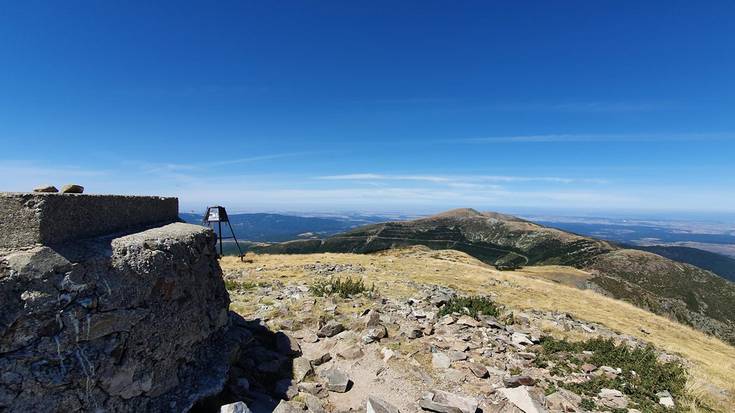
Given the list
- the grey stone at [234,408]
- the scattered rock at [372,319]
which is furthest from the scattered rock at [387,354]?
the grey stone at [234,408]

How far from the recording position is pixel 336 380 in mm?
11023

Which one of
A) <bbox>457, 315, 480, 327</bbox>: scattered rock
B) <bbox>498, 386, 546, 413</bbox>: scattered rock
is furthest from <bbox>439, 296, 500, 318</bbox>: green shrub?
<bbox>498, 386, 546, 413</bbox>: scattered rock

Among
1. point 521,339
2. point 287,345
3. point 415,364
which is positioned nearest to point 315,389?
point 287,345

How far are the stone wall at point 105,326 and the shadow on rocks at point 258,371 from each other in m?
0.49

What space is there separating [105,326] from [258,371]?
5343 mm

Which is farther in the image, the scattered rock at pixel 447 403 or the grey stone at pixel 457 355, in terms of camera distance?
the grey stone at pixel 457 355

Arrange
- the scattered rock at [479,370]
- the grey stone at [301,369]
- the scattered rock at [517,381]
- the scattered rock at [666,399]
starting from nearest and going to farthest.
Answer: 1. the scattered rock at [666,399]
2. the grey stone at [301,369]
3. the scattered rock at [517,381]
4. the scattered rock at [479,370]

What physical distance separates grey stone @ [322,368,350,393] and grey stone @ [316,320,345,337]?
3.08 metres

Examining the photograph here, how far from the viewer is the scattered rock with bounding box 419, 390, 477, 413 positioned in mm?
9688

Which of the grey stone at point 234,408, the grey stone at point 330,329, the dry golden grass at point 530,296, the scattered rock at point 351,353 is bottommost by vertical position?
the dry golden grass at point 530,296

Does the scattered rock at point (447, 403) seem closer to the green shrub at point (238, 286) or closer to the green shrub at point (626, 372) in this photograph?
the green shrub at point (626, 372)

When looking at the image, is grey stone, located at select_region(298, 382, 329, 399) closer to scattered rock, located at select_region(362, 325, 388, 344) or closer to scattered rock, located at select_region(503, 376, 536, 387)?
scattered rock, located at select_region(362, 325, 388, 344)

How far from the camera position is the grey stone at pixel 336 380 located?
10.8 m

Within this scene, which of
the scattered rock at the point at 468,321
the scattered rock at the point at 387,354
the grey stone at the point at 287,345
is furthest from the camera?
the scattered rock at the point at 468,321
